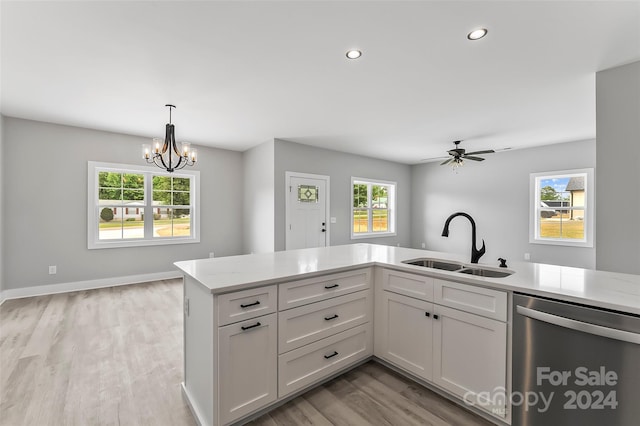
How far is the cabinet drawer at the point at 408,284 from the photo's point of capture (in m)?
1.93

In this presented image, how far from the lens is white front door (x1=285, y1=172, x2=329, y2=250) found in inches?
212

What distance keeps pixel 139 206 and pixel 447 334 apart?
5293mm

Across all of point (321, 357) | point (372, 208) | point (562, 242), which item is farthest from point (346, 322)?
point (562, 242)

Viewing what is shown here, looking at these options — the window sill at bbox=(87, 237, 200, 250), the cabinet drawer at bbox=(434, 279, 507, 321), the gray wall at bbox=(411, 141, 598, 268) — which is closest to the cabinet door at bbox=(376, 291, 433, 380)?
the cabinet drawer at bbox=(434, 279, 507, 321)

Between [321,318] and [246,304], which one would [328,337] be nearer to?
[321,318]

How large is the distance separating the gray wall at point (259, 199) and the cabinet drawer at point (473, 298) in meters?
3.74

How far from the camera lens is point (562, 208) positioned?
17.9ft

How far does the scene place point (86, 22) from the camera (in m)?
2.03

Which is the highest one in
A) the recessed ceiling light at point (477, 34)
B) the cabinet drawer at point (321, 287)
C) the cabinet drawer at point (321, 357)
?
the recessed ceiling light at point (477, 34)

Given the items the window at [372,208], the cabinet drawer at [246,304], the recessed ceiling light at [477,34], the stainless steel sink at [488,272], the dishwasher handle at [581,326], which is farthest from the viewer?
the window at [372,208]

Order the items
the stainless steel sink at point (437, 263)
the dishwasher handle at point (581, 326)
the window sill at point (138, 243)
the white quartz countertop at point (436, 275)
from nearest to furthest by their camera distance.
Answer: the dishwasher handle at point (581, 326)
the white quartz countertop at point (436, 275)
the stainless steel sink at point (437, 263)
the window sill at point (138, 243)

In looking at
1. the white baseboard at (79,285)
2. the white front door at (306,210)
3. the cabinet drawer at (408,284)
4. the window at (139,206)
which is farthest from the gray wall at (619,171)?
the white baseboard at (79,285)

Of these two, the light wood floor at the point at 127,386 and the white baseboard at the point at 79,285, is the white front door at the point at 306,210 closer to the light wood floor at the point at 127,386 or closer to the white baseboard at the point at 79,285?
the white baseboard at the point at 79,285

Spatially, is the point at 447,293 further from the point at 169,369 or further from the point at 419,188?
the point at 419,188
